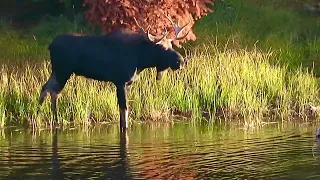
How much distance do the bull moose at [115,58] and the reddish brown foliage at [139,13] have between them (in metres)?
3.17

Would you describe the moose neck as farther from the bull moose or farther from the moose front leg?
the moose front leg

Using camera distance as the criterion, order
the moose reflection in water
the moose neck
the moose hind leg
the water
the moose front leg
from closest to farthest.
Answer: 1. the moose reflection in water
2. the water
3. the moose front leg
4. the moose neck
5. the moose hind leg

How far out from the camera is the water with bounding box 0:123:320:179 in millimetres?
9703

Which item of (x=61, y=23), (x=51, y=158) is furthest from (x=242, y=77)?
(x=61, y=23)

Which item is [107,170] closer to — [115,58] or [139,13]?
[115,58]

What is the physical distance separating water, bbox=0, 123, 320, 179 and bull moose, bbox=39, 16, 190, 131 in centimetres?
83

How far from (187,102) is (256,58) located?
2.58m

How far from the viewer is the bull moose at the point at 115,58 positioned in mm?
13562

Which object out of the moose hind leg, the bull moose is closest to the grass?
the moose hind leg

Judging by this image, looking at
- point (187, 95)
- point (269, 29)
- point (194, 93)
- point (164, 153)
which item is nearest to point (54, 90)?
point (187, 95)

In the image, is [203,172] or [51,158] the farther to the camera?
[51,158]

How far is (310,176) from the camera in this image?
30.9 ft

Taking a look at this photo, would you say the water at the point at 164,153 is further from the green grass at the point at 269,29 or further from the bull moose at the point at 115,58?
the green grass at the point at 269,29

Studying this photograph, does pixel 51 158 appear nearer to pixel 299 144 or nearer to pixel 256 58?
pixel 299 144
